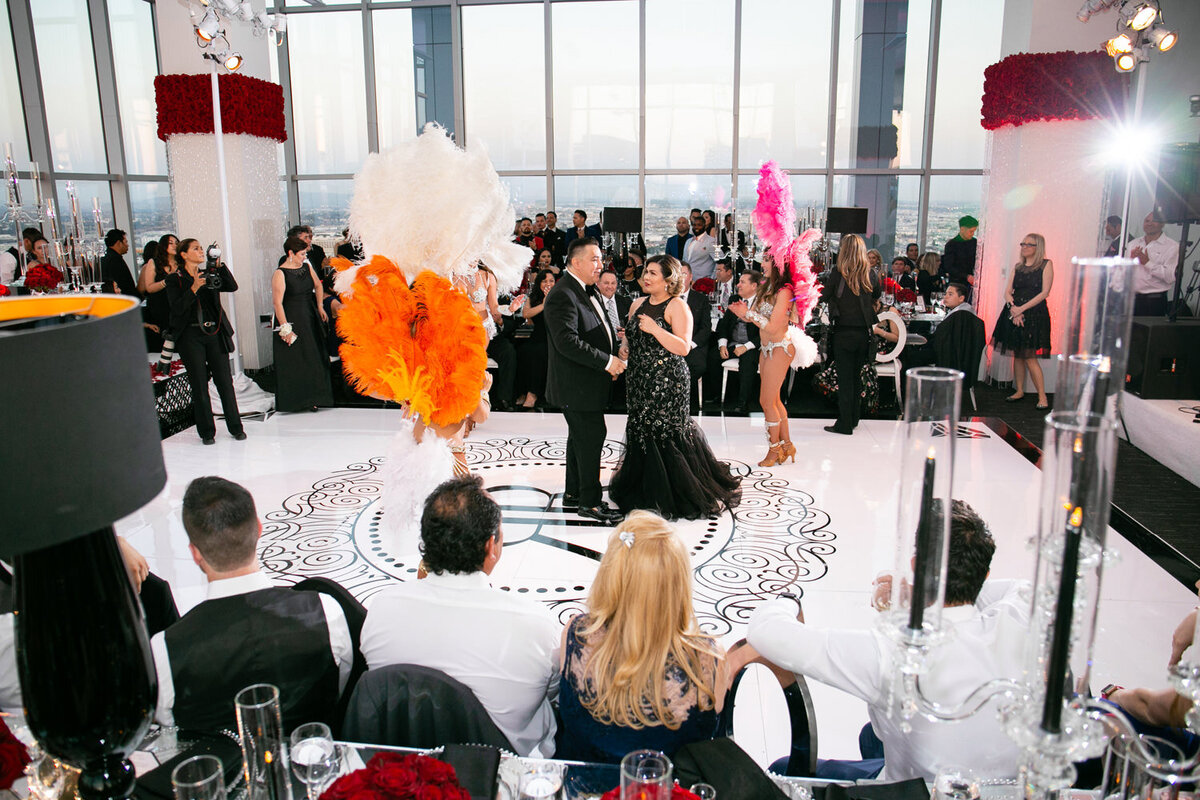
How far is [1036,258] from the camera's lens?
7.59 m

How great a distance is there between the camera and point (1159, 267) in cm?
765

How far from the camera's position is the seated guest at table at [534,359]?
7.48 metres

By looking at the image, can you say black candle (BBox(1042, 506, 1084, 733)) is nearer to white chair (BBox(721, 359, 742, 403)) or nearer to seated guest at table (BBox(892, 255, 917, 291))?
white chair (BBox(721, 359, 742, 403))

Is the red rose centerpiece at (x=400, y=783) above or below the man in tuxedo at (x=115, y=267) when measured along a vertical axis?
below

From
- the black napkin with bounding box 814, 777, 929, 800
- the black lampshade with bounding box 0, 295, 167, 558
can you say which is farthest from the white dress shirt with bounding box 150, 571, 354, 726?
the black napkin with bounding box 814, 777, 929, 800

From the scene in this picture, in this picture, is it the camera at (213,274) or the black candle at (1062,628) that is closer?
the black candle at (1062,628)

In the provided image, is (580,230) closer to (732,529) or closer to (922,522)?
(732,529)

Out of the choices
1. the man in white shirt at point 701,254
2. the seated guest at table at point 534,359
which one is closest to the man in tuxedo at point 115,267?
the seated guest at table at point 534,359

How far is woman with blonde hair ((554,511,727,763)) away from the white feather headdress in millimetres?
2000

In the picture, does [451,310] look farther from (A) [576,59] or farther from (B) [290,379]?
(A) [576,59]

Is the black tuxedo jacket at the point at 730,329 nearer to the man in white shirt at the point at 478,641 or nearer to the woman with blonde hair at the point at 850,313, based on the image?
the woman with blonde hair at the point at 850,313

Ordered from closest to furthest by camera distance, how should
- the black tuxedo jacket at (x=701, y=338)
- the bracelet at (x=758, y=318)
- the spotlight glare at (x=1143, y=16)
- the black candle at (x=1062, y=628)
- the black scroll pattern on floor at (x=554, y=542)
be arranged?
the black candle at (x=1062, y=628)
the black scroll pattern on floor at (x=554, y=542)
the bracelet at (x=758, y=318)
the spotlight glare at (x=1143, y=16)
the black tuxedo jacket at (x=701, y=338)

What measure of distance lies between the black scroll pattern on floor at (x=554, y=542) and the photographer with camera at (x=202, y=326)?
52.4 inches

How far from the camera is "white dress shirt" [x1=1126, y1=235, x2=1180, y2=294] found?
7.64 m
